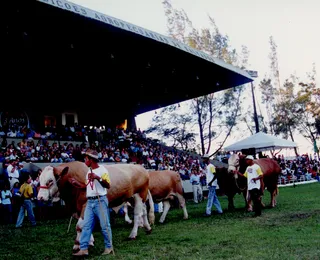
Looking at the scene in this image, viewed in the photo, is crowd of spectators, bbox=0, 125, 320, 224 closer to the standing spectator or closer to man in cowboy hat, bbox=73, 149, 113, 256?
the standing spectator

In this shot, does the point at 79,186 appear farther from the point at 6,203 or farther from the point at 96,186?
the point at 6,203

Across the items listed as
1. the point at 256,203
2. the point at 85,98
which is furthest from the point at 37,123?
the point at 256,203

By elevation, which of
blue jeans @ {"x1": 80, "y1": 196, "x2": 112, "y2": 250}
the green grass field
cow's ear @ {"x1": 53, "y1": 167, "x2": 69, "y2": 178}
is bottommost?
the green grass field

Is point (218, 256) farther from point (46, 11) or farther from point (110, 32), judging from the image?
point (110, 32)

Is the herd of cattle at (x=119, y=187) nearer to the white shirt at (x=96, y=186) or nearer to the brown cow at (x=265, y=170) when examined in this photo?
the brown cow at (x=265, y=170)

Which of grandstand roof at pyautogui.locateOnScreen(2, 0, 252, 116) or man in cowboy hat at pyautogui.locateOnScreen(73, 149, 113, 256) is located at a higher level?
grandstand roof at pyautogui.locateOnScreen(2, 0, 252, 116)

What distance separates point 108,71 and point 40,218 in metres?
16.2

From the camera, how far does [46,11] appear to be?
19.1 meters

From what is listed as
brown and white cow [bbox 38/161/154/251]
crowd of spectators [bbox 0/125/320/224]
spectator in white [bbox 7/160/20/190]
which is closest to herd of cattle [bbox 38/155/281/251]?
brown and white cow [bbox 38/161/154/251]

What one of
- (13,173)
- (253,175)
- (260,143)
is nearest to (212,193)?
(253,175)

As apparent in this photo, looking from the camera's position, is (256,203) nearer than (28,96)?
Yes

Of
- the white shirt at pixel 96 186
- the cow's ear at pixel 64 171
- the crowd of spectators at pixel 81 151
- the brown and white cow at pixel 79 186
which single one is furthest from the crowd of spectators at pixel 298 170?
the white shirt at pixel 96 186

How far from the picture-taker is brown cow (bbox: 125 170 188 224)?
12.9 m

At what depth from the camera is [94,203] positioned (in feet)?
24.5
